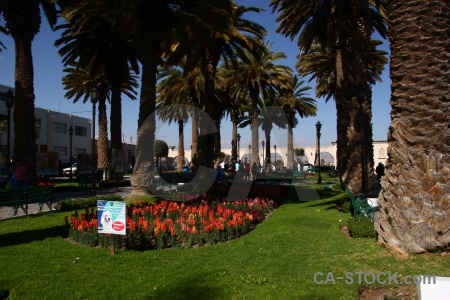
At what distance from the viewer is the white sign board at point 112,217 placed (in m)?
6.72

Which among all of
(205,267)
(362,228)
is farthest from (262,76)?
(205,267)

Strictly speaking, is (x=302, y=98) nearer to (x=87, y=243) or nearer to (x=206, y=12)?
(x=206, y=12)

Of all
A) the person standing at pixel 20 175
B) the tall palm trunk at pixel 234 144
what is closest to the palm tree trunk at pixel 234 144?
the tall palm trunk at pixel 234 144

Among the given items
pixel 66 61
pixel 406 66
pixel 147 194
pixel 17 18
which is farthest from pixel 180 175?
pixel 406 66

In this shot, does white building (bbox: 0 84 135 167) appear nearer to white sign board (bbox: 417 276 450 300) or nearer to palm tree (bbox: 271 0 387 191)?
palm tree (bbox: 271 0 387 191)

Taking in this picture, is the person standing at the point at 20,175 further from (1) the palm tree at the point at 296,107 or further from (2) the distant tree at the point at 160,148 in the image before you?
(2) the distant tree at the point at 160,148

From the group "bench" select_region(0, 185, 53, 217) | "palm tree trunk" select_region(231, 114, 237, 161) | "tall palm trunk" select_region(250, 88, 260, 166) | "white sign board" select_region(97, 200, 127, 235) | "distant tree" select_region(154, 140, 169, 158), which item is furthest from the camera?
"distant tree" select_region(154, 140, 169, 158)

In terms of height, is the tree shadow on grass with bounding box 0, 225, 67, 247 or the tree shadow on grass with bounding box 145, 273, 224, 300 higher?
the tree shadow on grass with bounding box 0, 225, 67, 247

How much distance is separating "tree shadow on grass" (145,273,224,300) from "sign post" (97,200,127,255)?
1.95 meters

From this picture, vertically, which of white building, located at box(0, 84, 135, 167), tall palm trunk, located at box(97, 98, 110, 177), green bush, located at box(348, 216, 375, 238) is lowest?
green bush, located at box(348, 216, 375, 238)

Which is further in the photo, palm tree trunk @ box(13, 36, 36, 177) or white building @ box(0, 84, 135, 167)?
white building @ box(0, 84, 135, 167)

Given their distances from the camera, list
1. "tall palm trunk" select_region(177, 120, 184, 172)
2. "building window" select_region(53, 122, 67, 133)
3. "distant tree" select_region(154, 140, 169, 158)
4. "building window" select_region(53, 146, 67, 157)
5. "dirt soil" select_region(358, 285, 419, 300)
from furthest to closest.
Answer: "distant tree" select_region(154, 140, 169, 158)
"building window" select_region(53, 146, 67, 157)
"building window" select_region(53, 122, 67, 133)
"tall palm trunk" select_region(177, 120, 184, 172)
"dirt soil" select_region(358, 285, 419, 300)

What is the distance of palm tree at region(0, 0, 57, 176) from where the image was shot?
16.4 metres

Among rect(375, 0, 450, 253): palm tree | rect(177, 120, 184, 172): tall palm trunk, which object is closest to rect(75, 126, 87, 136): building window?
rect(177, 120, 184, 172): tall palm trunk
